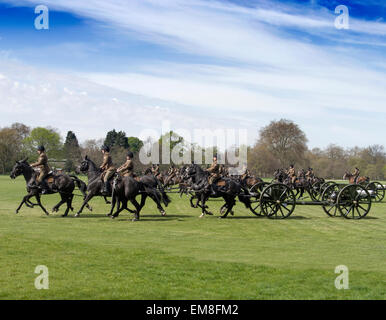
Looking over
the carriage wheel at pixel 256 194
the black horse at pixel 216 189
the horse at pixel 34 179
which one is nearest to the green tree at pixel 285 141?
the carriage wheel at pixel 256 194

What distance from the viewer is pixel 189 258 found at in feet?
29.3

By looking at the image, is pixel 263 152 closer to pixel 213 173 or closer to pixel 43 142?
pixel 43 142

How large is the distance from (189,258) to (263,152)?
67.5m

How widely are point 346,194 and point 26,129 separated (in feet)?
279

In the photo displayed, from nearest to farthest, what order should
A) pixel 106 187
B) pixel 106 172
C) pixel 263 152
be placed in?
pixel 106 187 < pixel 106 172 < pixel 263 152

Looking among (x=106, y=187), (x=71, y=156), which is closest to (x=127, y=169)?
(x=106, y=187)

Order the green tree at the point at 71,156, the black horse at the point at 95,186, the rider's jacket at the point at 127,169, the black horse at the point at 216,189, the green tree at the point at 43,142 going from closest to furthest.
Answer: the rider's jacket at the point at 127,169
the black horse at the point at 95,186
the black horse at the point at 216,189
the green tree at the point at 71,156
the green tree at the point at 43,142

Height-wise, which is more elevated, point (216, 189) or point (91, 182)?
point (91, 182)

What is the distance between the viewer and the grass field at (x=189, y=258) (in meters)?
6.67

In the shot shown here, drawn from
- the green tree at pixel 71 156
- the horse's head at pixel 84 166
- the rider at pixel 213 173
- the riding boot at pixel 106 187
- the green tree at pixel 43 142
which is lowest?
the riding boot at pixel 106 187

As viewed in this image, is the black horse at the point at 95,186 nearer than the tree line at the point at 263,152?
Yes

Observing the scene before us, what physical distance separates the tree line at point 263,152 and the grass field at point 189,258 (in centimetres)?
5436

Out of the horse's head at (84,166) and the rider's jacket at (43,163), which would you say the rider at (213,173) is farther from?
the rider's jacket at (43,163)
